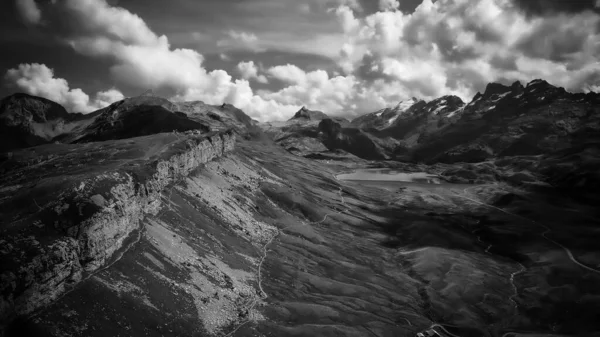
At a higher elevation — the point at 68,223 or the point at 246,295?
the point at 68,223

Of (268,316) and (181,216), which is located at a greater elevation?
(181,216)

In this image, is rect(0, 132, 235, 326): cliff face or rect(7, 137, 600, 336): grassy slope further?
rect(7, 137, 600, 336): grassy slope

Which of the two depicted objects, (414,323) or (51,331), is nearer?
(51,331)

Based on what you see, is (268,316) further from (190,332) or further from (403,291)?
(403,291)

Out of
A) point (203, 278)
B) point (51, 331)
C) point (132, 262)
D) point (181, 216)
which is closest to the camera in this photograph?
point (51, 331)

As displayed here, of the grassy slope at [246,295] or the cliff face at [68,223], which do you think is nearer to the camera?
the cliff face at [68,223]

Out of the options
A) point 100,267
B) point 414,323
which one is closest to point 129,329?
point 100,267

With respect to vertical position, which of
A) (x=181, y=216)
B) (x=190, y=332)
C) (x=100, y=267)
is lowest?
(x=190, y=332)

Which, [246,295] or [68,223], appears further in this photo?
[246,295]
